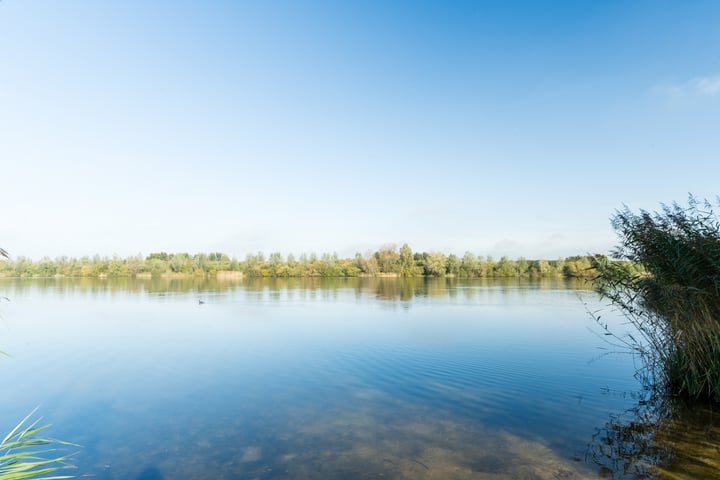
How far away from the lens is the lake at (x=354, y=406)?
6746 mm

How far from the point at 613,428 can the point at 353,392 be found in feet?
19.1

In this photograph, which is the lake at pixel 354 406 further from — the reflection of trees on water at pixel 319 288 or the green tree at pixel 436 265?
the green tree at pixel 436 265

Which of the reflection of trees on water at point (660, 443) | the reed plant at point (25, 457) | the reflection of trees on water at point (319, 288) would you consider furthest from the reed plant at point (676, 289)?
the reflection of trees on water at point (319, 288)

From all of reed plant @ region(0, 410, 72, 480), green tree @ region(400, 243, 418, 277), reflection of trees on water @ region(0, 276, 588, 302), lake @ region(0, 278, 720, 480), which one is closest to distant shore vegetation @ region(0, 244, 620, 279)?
green tree @ region(400, 243, 418, 277)

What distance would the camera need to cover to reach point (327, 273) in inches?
4377

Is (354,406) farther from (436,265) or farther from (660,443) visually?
(436,265)

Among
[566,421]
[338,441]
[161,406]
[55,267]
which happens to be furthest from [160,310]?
[55,267]

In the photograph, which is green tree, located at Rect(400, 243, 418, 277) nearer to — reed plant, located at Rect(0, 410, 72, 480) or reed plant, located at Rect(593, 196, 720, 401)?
reed plant, located at Rect(593, 196, 720, 401)

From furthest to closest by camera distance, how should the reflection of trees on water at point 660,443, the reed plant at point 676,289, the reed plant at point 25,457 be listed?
the reed plant at point 676,289, the reflection of trees on water at point 660,443, the reed plant at point 25,457

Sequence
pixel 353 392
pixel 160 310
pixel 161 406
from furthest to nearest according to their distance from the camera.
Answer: pixel 160 310, pixel 353 392, pixel 161 406

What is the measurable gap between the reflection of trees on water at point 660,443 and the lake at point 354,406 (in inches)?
1.4

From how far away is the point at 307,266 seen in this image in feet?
366

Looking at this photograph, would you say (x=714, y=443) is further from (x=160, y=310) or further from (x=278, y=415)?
(x=160, y=310)

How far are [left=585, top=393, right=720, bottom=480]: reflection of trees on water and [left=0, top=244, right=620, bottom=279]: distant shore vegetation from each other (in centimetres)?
9513
